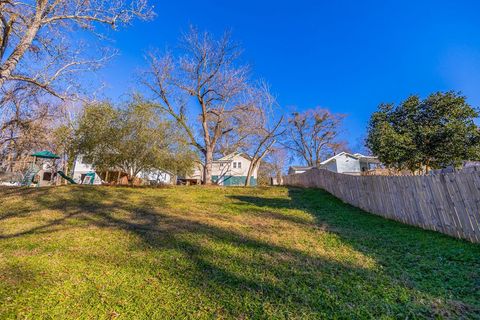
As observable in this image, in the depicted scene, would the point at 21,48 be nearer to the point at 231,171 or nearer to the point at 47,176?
the point at 47,176

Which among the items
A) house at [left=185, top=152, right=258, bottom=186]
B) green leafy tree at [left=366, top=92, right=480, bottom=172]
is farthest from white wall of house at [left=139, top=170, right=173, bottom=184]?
green leafy tree at [left=366, top=92, right=480, bottom=172]

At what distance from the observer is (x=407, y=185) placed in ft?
20.2

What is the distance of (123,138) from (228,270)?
1091 centimetres

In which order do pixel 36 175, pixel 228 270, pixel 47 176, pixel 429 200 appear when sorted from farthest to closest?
pixel 47 176 < pixel 36 175 < pixel 429 200 < pixel 228 270

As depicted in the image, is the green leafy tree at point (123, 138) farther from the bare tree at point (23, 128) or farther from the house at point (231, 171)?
the house at point (231, 171)

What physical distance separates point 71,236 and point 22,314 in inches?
101

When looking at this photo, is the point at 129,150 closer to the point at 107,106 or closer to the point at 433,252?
the point at 107,106

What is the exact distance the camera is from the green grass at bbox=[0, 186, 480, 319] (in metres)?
2.30

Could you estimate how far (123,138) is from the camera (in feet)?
40.2

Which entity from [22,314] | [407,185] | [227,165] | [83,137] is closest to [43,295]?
[22,314]

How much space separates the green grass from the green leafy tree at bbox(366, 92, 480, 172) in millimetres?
9370

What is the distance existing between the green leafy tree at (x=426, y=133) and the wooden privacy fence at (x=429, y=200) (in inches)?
268

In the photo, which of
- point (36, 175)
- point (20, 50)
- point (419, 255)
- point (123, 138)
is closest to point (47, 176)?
point (36, 175)

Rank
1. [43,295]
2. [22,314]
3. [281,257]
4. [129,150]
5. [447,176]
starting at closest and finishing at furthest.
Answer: [22,314]
[43,295]
[281,257]
[447,176]
[129,150]
